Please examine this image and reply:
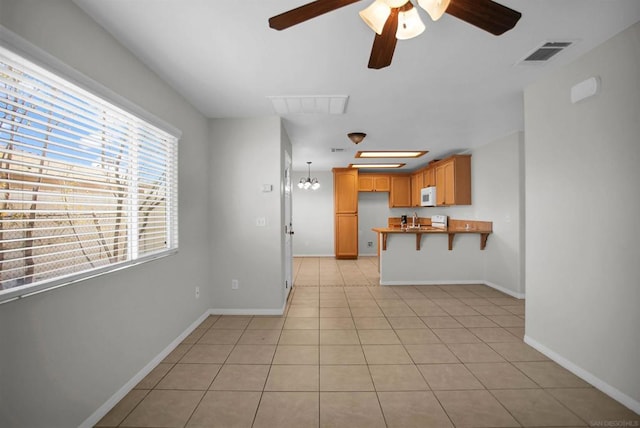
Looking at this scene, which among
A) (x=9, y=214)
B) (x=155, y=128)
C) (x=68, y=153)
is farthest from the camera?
(x=155, y=128)

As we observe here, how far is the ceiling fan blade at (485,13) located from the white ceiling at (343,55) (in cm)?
47

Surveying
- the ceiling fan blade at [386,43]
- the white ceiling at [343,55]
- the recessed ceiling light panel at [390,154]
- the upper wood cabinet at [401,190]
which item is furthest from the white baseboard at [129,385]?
the upper wood cabinet at [401,190]

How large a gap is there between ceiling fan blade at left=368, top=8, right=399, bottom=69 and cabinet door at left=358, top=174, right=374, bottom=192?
5.99 meters

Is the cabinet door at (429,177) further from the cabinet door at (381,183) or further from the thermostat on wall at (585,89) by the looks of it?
the thermostat on wall at (585,89)

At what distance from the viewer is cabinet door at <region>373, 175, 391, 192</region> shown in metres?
7.58

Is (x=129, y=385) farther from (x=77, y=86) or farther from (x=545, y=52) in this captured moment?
(x=545, y=52)

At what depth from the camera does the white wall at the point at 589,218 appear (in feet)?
5.88

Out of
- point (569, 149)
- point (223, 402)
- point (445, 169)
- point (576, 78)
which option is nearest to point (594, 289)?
point (569, 149)

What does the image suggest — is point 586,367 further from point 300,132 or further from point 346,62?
point 300,132

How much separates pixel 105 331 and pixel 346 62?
8.18 feet

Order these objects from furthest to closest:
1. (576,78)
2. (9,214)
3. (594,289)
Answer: (576,78), (594,289), (9,214)

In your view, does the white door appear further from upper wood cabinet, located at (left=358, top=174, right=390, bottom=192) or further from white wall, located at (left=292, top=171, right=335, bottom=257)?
upper wood cabinet, located at (left=358, top=174, right=390, bottom=192)

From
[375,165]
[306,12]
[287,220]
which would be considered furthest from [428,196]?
[306,12]

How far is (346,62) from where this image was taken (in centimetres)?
216
